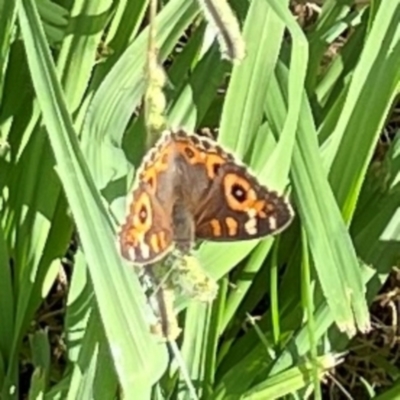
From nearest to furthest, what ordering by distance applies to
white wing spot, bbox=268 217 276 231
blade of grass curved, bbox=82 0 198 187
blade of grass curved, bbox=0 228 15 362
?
white wing spot, bbox=268 217 276 231 < blade of grass curved, bbox=82 0 198 187 < blade of grass curved, bbox=0 228 15 362

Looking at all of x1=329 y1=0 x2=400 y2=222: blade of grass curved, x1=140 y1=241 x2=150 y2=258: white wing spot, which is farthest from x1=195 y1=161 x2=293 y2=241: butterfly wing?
x1=329 y1=0 x2=400 y2=222: blade of grass curved

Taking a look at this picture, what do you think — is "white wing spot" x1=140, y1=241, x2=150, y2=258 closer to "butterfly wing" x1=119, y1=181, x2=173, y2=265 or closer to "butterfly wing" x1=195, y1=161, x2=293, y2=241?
"butterfly wing" x1=119, y1=181, x2=173, y2=265

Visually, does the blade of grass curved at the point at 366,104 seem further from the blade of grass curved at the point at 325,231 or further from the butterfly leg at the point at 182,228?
the butterfly leg at the point at 182,228

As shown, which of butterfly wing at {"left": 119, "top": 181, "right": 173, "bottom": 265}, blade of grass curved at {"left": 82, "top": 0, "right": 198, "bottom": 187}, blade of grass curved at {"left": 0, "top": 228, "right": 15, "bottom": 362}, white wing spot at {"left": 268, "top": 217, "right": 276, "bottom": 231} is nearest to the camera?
butterfly wing at {"left": 119, "top": 181, "right": 173, "bottom": 265}

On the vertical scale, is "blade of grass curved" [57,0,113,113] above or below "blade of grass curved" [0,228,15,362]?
above

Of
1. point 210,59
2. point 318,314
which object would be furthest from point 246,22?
point 318,314

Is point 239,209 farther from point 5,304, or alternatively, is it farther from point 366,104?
point 5,304
